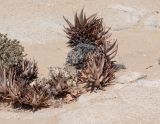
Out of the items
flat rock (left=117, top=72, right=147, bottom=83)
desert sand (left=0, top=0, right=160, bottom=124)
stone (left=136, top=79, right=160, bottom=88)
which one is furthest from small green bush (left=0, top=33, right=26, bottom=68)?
stone (left=136, top=79, right=160, bottom=88)

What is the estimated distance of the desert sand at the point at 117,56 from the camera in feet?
24.2

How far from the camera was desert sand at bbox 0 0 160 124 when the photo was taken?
24.2ft

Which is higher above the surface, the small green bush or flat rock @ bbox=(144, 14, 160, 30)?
flat rock @ bbox=(144, 14, 160, 30)

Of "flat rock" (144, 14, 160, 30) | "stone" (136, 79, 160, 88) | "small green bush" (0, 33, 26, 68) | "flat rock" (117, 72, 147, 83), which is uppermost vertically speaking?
"flat rock" (144, 14, 160, 30)

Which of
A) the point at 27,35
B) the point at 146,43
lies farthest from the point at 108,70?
the point at 27,35

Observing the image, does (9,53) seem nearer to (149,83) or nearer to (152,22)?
(149,83)

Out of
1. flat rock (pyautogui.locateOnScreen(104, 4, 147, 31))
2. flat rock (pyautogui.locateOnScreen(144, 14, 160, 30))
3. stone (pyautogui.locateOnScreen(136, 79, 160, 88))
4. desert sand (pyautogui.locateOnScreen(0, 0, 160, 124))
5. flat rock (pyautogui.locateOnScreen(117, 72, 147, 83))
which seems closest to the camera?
desert sand (pyautogui.locateOnScreen(0, 0, 160, 124))

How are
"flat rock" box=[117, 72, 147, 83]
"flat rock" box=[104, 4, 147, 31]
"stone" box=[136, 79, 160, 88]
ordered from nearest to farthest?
"stone" box=[136, 79, 160, 88]
"flat rock" box=[117, 72, 147, 83]
"flat rock" box=[104, 4, 147, 31]

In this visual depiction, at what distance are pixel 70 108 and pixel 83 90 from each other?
487mm

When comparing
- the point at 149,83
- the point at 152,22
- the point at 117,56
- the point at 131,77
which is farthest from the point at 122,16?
the point at 149,83

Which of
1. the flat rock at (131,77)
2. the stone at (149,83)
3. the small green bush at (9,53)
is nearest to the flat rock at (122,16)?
the flat rock at (131,77)

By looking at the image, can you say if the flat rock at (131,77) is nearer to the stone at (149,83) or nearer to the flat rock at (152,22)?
Result: the stone at (149,83)

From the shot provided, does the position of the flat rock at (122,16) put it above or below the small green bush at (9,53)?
above

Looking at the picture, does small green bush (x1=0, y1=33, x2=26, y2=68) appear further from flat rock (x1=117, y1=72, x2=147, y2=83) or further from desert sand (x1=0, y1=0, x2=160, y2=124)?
flat rock (x1=117, y1=72, x2=147, y2=83)
